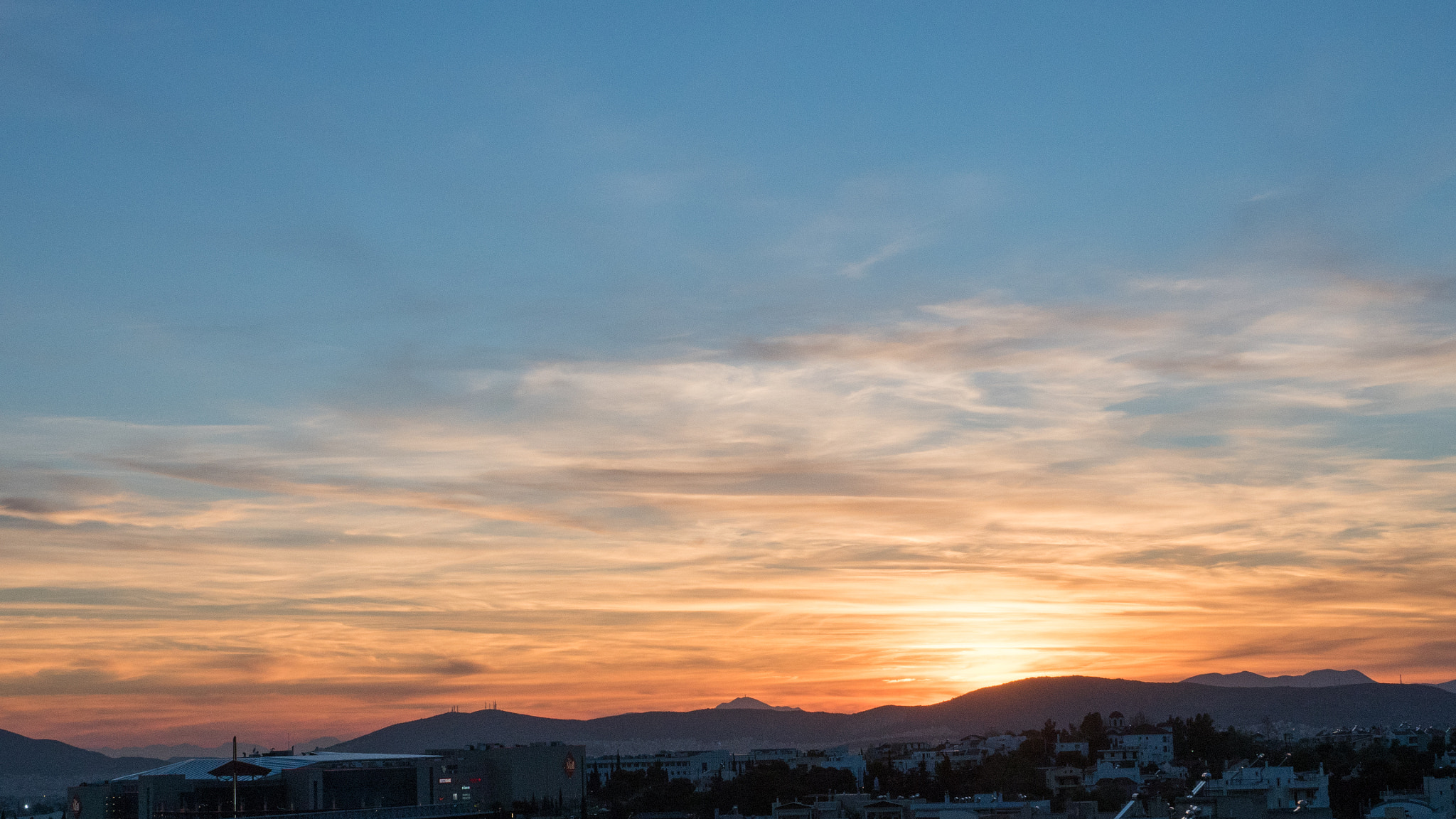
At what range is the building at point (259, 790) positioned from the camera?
140375 mm

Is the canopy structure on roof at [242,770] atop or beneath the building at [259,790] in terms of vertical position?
atop

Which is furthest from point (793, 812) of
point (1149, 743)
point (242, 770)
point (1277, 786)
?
point (1149, 743)

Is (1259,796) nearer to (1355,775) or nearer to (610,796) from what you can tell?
(1355,775)

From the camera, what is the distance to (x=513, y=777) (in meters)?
157

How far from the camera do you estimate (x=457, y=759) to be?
15700 cm

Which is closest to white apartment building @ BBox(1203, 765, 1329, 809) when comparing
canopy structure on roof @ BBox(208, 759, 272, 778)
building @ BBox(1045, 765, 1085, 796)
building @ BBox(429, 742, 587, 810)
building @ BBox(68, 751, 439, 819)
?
building @ BBox(1045, 765, 1085, 796)

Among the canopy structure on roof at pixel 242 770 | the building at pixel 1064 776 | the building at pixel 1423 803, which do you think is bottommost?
the building at pixel 1064 776

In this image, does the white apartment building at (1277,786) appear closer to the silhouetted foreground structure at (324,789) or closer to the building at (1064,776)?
the building at (1064,776)

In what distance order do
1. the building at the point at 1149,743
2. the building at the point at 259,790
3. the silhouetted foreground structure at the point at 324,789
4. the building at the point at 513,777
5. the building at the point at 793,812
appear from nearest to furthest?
the building at the point at 793,812
the building at the point at 259,790
the silhouetted foreground structure at the point at 324,789
the building at the point at 513,777
the building at the point at 1149,743

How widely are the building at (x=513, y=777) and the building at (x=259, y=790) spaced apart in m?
6.56

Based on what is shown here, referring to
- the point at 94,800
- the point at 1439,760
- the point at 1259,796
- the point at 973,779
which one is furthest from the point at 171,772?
the point at 1439,760

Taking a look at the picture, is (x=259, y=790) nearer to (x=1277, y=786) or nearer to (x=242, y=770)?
(x=242, y=770)

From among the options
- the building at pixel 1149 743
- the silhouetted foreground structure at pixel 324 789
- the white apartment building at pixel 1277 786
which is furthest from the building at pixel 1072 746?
the silhouetted foreground structure at pixel 324 789

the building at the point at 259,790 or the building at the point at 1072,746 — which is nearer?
the building at the point at 259,790
